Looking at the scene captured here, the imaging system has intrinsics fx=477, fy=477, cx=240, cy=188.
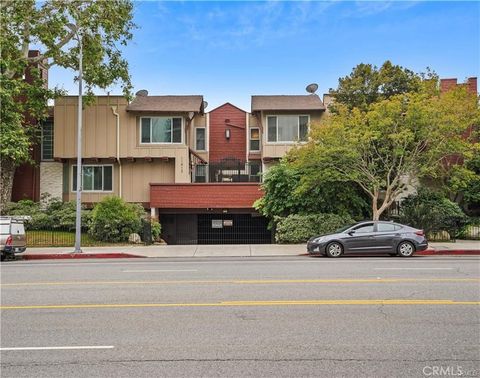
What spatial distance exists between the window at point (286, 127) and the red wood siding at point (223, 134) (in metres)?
5.88

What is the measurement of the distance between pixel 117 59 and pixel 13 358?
26036mm

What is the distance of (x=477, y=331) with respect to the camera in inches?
258

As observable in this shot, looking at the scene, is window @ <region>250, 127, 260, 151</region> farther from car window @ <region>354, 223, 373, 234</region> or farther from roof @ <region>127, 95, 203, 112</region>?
car window @ <region>354, 223, 373, 234</region>

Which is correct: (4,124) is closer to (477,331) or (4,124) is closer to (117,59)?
(117,59)

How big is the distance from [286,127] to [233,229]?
7179mm

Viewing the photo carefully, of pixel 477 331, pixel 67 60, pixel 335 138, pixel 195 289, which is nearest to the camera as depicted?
pixel 477 331

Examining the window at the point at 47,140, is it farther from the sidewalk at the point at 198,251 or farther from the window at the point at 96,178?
the sidewalk at the point at 198,251

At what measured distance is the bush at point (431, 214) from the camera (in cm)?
2338

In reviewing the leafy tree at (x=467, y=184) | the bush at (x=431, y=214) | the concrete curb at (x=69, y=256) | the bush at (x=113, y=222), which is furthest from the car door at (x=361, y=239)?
the bush at (x=113, y=222)

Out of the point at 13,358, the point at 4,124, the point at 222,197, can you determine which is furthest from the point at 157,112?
the point at 13,358

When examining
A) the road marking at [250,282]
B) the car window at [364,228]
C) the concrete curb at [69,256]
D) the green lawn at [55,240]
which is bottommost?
the road marking at [250,282]

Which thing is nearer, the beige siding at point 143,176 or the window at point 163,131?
the window at point 163,131

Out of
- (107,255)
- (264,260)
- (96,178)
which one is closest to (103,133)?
(96,178)

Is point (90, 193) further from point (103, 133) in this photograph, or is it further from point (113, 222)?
point (113, 222)
